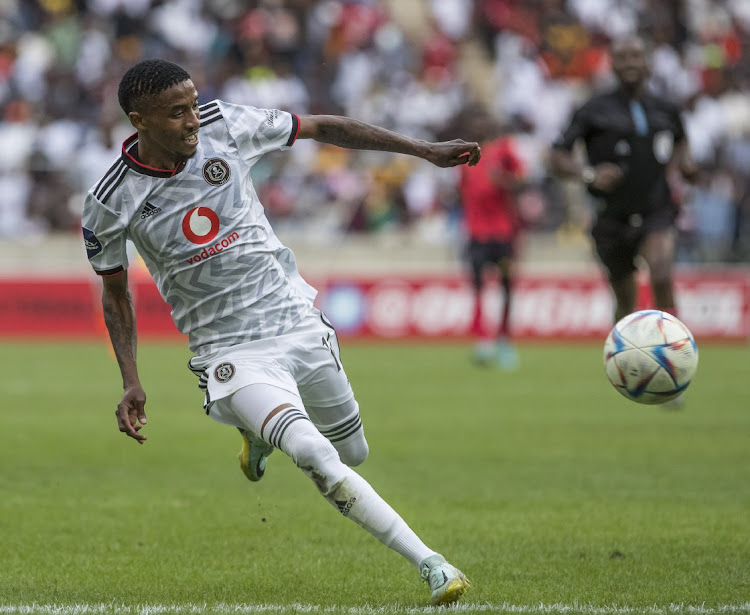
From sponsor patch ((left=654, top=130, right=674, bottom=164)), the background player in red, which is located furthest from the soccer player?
the background player in red

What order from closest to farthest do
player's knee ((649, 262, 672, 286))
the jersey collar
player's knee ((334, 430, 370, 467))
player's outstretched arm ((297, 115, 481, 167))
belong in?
the jersey collar < player's outstretched arm ((297, 115, 481, 167)) < player's knee ((334, 430, 370, 467)) < player's knee ((649, 262, 672, 286))

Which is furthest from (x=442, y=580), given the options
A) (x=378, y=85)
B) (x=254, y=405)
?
(x=378, y=85)

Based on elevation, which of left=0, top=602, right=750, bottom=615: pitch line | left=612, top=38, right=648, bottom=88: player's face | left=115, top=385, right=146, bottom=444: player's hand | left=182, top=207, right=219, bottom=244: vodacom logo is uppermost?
left=612, top=38, right=648, bottom=88: player's face

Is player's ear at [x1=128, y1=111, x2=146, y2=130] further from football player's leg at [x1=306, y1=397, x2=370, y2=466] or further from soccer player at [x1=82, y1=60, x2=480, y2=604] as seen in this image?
football player's leg at [x1=306, y1=397, x2=370, y2=466]

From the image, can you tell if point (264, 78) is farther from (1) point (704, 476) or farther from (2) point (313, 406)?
(2) point (313, 406)

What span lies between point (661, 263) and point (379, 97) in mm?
13723

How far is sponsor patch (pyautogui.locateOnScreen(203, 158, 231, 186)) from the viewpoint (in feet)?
18.6

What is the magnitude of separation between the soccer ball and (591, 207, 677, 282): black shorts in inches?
167

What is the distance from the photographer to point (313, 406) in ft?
19.8

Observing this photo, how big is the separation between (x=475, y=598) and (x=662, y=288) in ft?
19.4

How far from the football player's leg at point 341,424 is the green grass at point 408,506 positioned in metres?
0.55

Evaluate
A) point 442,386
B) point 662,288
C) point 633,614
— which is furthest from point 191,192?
point 442,386

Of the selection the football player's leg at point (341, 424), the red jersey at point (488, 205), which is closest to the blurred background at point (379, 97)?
the red jersey at point (488, 205)

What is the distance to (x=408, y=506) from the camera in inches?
306
